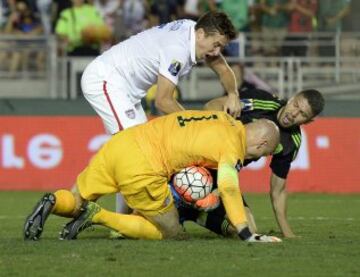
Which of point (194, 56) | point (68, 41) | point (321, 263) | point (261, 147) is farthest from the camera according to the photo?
point (68, 41)

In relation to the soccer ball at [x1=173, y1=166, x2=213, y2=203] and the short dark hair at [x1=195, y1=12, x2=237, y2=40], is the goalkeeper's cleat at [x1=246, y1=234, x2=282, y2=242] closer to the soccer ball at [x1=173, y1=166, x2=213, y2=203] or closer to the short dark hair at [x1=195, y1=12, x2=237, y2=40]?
the soccer ball at [x1=173, y1=166, x2=213, y2=203]

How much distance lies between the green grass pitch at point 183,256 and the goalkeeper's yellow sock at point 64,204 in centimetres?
26

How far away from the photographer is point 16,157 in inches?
781

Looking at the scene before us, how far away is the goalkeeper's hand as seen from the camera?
36.9ft

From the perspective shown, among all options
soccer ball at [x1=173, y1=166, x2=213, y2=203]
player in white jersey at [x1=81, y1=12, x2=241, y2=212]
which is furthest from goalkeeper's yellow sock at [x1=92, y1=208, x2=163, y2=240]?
player in white jersey at [x1=81, y1=12, x2=241, y2=212]

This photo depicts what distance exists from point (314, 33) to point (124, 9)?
11.3 ft

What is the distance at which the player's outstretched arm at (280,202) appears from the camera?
11.7m

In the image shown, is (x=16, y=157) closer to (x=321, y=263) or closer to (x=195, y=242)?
(x=195, y=242)

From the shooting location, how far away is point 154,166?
10695 millimetres

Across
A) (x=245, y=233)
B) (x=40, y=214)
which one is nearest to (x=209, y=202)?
(x=245, y=233)

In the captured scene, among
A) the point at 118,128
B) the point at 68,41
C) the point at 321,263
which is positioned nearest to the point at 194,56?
the point at 118,128

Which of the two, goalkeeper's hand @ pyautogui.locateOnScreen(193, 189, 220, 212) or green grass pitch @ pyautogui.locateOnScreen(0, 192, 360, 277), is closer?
green grass pitch @ pyautogui.locateOnScreen(0, 192, 360, 277)

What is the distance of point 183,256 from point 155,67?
8.30 ft

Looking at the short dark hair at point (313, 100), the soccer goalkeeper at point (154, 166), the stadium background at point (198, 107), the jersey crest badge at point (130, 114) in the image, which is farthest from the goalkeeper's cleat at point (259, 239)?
the jersey crest badge at point (130, 114)
